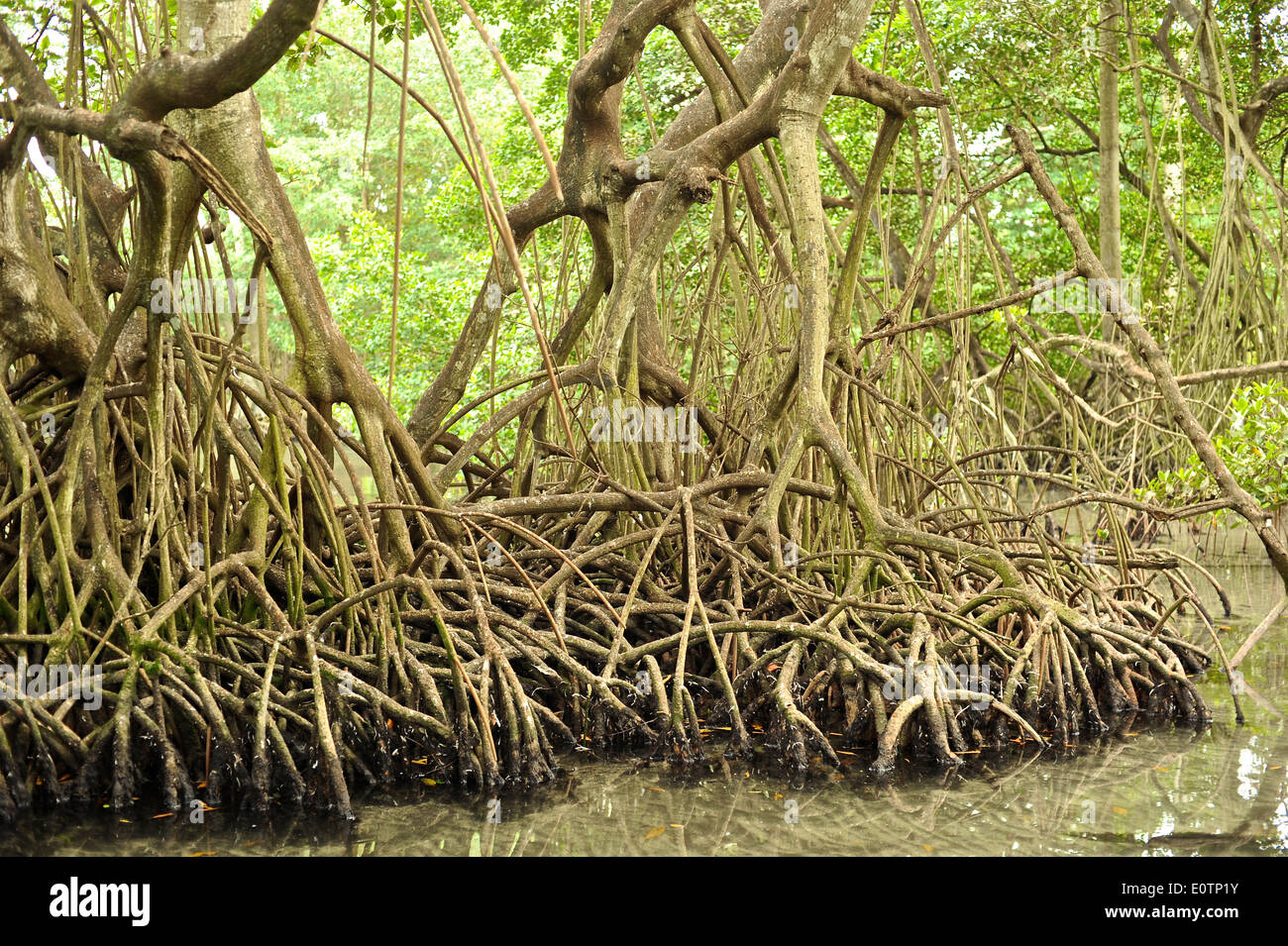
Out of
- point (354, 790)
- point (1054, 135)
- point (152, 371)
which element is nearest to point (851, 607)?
point (354, 790)

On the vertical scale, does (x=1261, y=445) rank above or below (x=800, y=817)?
above

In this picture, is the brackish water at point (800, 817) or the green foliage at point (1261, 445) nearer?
the brackish water at point (800, 817)

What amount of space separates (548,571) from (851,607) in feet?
4.10

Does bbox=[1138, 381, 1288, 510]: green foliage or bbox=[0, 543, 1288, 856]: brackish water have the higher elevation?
bbox=[1138, 381, 1288, 510]: green foliage

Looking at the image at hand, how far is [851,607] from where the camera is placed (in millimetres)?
4008

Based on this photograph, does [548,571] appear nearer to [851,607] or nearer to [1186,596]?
[851,607]

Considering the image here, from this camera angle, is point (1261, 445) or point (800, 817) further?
point (1261, 445)

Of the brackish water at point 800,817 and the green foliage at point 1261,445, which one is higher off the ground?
the green foliage at point 1261,445

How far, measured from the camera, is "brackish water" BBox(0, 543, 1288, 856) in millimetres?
3098

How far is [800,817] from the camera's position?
332 cm

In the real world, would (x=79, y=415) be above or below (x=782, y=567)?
above

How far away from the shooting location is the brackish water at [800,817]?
10.2 feet

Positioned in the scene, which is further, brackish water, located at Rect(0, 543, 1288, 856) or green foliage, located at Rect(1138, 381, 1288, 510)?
green foliage, located at Rect(1138, 381, 1288, 510)
